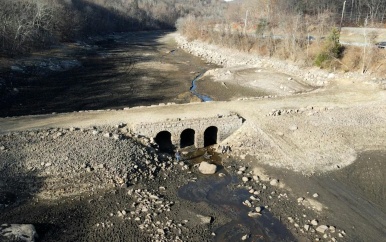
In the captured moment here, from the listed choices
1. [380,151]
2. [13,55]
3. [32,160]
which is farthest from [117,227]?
[13,55]

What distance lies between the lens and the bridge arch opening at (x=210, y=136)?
26.5 meters

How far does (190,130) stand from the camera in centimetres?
2706

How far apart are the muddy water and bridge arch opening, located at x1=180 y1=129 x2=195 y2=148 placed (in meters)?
2.16

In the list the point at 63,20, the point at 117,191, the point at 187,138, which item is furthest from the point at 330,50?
the point at 63,20

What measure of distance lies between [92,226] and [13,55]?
3737 centimetres

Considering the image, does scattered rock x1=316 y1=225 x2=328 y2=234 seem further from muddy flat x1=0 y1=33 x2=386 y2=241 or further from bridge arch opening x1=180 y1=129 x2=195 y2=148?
bridge arch opening x1=180 y1=129 x2=195 y2=148

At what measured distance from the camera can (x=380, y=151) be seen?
947 inches

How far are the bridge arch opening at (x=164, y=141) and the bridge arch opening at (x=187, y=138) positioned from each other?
946 millimetres

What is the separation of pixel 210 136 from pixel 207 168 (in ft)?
18.2

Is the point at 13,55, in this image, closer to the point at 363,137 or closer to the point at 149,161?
the point at 149,161

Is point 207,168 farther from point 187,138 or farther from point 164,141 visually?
point 187,138

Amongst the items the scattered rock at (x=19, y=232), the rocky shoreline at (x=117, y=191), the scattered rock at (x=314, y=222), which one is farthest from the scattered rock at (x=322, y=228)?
the scattered rock at (x=19, y=232)

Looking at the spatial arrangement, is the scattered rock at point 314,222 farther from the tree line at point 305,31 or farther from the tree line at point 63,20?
the tree line at point 63,20

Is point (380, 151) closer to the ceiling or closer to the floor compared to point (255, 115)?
closer to the floor
